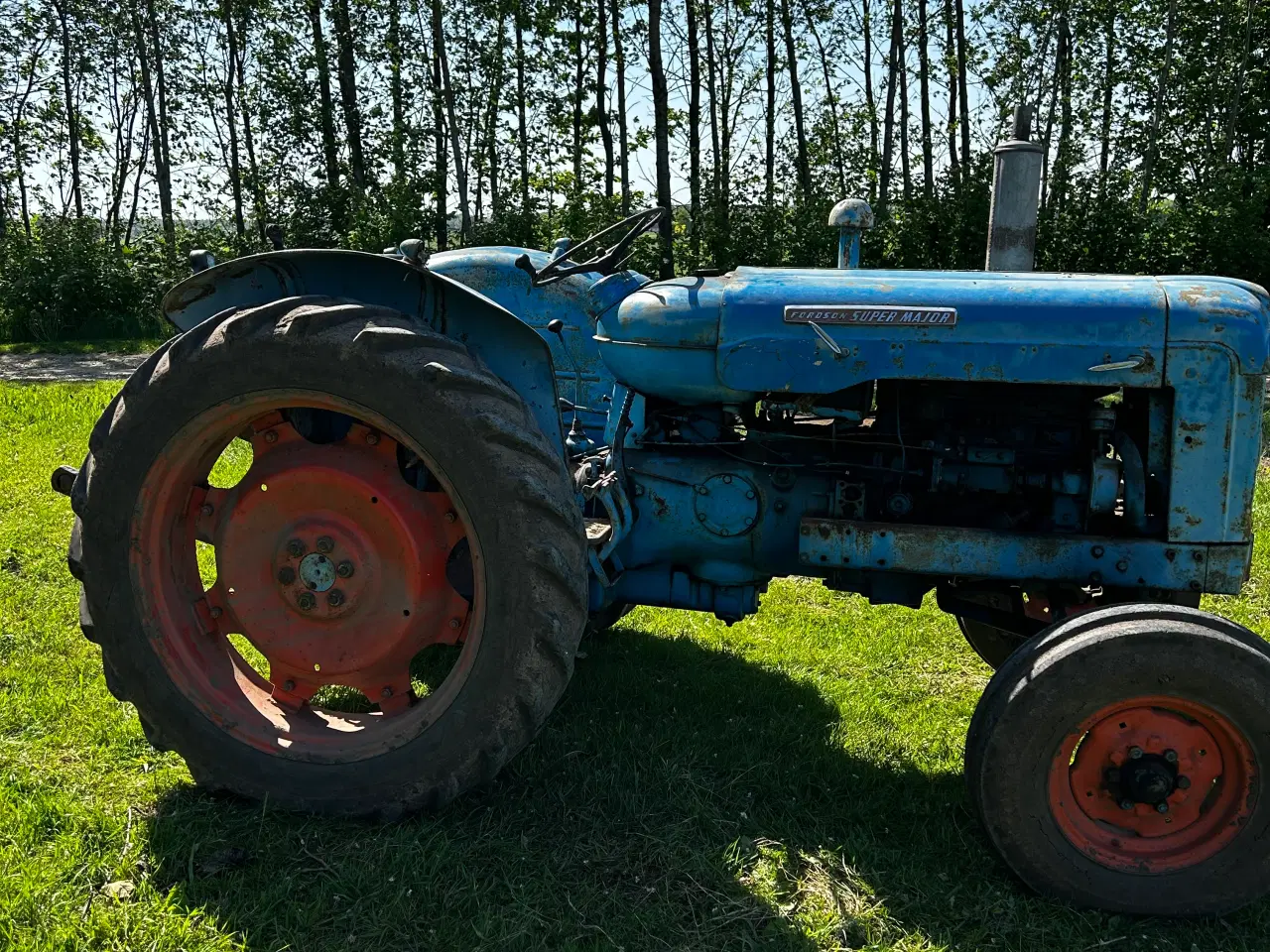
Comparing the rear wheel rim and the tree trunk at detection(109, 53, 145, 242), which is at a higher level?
the tree trunk at detection(109, 53, 145, 242)

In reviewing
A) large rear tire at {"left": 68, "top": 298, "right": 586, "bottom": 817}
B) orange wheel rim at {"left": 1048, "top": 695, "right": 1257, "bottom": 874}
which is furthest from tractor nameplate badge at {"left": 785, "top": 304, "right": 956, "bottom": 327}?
orange wheel rim at {"left": 1048, "top": 695, "right": 1257, "bottom": 874}

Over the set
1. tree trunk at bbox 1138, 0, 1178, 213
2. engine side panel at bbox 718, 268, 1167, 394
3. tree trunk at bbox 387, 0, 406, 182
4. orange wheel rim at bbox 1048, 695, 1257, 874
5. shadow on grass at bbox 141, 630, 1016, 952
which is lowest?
shadow on grass at bbox 141, 630, 1016, 952

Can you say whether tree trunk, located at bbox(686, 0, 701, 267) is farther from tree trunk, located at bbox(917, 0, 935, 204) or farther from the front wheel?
the front wheel

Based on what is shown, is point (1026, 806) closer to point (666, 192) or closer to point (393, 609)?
point (393, 609)

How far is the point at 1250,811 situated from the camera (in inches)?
90.5

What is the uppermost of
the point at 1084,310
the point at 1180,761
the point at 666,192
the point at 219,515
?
the point at 666,192

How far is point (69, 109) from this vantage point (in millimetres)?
21984

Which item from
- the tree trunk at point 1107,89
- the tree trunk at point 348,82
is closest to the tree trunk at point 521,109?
the tree trunk at point 348,82

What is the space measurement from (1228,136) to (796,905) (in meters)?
14.4

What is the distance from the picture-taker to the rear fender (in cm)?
259

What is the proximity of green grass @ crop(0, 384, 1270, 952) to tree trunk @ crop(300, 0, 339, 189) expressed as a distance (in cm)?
1570

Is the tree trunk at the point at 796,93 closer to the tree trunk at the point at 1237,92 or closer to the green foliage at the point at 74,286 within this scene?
the tree trunk at the point at 1237,92

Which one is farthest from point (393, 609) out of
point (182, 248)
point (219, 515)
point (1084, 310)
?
point (182, 248)

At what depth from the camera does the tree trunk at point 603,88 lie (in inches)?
675
